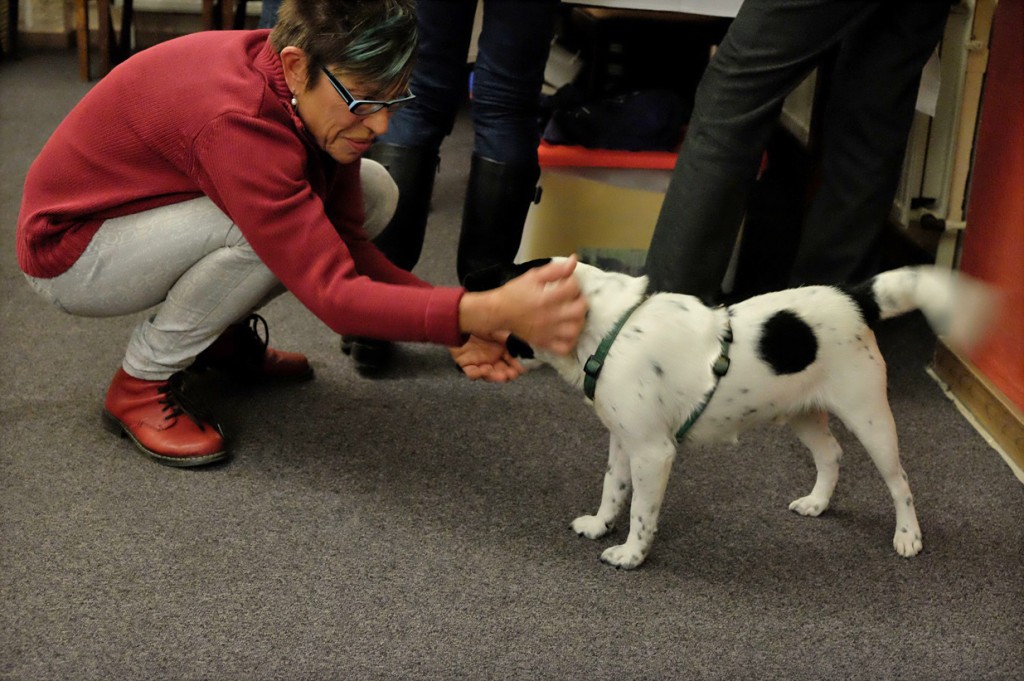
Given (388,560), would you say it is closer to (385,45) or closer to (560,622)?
(560,622)

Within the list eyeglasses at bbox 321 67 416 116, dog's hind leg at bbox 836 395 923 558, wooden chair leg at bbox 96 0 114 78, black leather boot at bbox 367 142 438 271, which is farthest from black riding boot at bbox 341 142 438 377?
wooden chair leg at bbox 96 0 114 78

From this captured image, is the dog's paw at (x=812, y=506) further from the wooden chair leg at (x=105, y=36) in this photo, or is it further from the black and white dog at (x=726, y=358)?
the wooden chair leg at (x=105, y=36)

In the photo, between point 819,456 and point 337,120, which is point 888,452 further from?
point 337,120

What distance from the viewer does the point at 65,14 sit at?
485 centimetres

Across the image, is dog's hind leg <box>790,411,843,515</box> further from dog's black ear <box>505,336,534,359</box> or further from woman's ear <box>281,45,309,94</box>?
woman's ear <box>281,45,309,94</box>

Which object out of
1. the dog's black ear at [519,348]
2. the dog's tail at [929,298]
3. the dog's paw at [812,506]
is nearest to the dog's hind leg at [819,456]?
the dog's paw at [812,506]

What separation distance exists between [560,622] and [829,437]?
21.6 inches

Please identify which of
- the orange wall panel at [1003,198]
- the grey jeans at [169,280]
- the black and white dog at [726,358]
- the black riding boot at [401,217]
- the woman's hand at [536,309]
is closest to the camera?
the woman's hand at [536,309]

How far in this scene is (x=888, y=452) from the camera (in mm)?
1496

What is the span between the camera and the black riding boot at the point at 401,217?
2080 millimetres

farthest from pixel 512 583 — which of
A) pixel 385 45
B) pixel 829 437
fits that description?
pixel 385 45

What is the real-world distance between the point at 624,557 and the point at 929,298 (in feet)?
1.86

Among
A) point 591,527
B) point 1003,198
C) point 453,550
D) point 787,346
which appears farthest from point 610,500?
point 1003,198

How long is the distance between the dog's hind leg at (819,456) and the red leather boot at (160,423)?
3.17 feet
